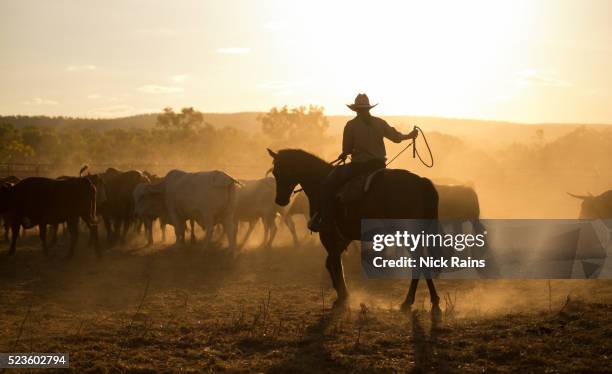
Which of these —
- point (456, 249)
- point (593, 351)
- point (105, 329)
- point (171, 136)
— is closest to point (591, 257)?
point (456, 249)

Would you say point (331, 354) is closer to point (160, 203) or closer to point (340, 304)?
point (340, 304)

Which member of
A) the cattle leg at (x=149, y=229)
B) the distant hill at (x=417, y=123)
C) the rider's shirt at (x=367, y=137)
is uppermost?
the distant hill at (x=417, y=123)

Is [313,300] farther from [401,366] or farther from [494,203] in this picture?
[494,203]

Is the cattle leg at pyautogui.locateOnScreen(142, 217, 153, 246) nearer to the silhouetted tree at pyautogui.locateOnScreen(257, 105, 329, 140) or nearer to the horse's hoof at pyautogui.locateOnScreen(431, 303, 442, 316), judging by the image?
the horse's hoof at pyautogui.locateOnScreen(431, 303, 442, 316)

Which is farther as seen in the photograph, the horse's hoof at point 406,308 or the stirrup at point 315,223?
the stirrup at point 315,223

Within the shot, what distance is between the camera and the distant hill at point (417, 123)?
543 ft

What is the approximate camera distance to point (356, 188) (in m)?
9.43

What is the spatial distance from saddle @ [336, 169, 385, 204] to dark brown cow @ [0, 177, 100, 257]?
749 cm

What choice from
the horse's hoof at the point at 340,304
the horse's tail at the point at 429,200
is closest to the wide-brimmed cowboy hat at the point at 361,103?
the horse's tail at the point at 429,200

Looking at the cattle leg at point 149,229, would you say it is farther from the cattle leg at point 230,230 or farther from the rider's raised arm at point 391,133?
the rider's raised arm at point 391,133

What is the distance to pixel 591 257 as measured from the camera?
1313 cm

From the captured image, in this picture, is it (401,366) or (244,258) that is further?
(244,258)

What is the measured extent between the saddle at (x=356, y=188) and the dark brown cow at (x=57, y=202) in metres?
7.49

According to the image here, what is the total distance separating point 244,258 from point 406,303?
24.0ft
